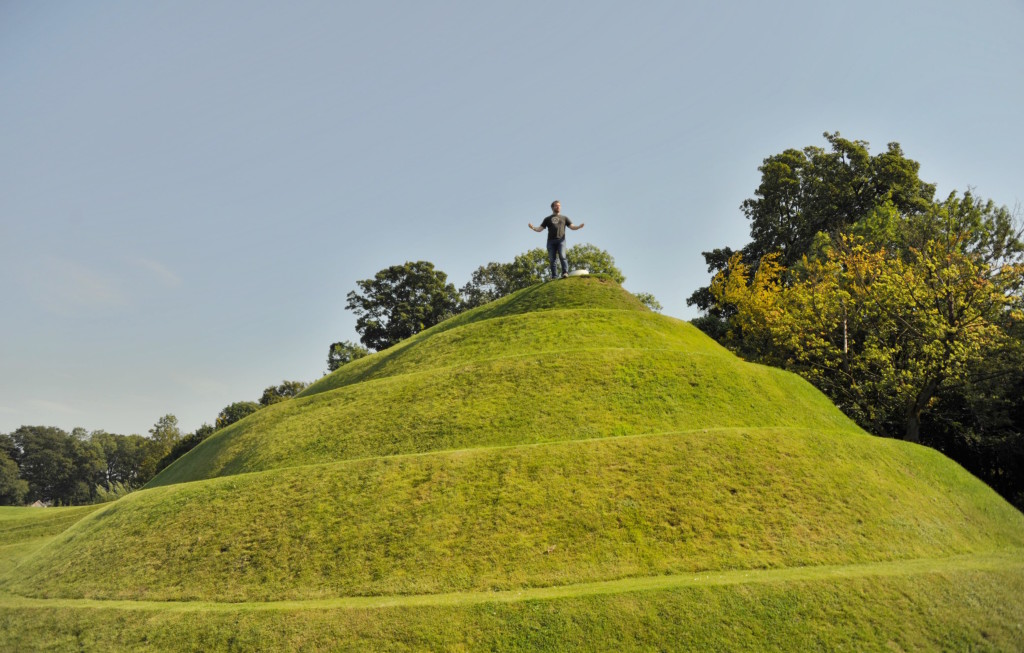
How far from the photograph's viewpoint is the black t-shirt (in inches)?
1181

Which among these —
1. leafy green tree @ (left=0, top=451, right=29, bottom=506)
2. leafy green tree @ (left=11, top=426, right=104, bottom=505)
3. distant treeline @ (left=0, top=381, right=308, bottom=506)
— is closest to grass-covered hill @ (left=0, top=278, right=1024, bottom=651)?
distant treeline @ (left=0, top=381, right=308, bottom=506)

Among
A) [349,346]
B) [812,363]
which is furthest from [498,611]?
[349,346]

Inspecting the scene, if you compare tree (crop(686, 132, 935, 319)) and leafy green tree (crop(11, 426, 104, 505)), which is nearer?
tree (crop(686, 132, 935, 319))

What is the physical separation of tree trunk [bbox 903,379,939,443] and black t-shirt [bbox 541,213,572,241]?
18.6 m

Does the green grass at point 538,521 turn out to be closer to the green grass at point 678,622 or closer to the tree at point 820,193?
the green grass at point 678,622

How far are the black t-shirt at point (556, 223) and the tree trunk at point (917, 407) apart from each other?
733 inches

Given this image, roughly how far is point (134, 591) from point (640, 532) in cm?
1329

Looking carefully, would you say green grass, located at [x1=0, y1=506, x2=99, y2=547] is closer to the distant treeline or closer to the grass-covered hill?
the grass-covered hill

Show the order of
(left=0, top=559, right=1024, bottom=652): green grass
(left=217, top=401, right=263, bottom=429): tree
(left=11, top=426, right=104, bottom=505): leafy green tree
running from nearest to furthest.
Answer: (left=0, top=559, right=1024, bottom=652): green grass → (left=217, top=401, right=263, bottom=429): tree → (left=11, top=426, right=104, bottom=505): leafy green tree

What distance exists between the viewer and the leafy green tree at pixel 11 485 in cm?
10144

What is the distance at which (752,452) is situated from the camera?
60.4 feet

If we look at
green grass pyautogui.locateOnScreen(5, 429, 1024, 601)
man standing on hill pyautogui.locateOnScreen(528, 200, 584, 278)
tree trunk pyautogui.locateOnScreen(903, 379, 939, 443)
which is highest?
man standing on hill pyautogui.locateOnScreen(528, 200, 584, 278)

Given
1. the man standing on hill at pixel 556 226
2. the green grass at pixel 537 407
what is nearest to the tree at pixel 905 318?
the green grass at pixel 537 407

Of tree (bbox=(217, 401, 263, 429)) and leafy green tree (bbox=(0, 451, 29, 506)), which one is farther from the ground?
tree (bbox=(217, 401, 263, 429))
